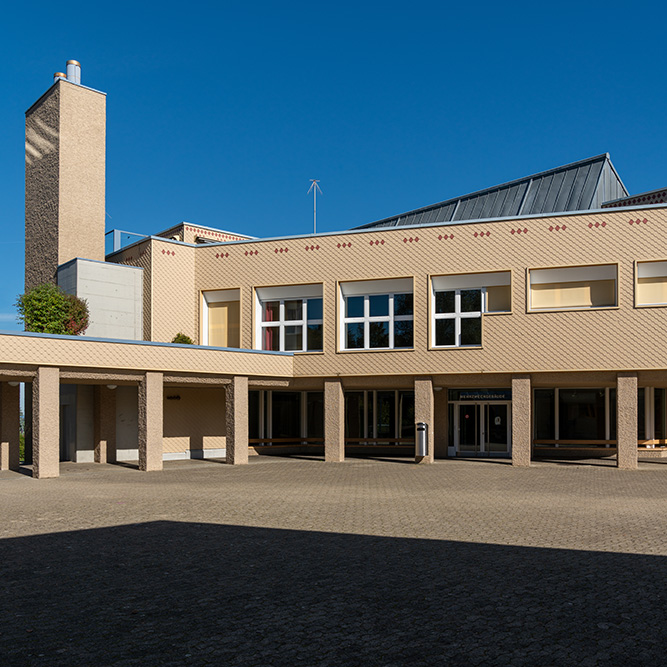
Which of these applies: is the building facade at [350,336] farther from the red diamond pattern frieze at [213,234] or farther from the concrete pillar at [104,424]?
the red diamond pattern frieze at [213,234]

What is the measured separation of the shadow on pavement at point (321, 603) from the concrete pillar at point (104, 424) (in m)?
14.1

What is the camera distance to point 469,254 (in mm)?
23312

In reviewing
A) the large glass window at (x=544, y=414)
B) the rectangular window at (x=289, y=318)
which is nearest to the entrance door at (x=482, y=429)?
the large glass window at (x=544, y=414)

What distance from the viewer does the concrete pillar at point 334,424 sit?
2425 cm

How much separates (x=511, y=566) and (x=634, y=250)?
52.2 ft

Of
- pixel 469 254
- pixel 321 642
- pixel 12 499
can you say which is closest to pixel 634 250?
pixel 469 254

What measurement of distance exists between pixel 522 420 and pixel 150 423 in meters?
10.7

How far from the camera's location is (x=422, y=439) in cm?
2320

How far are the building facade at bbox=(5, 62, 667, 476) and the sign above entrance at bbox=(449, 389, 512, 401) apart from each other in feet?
0.20

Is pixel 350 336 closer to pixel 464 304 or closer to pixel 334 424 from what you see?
pixel 334 424

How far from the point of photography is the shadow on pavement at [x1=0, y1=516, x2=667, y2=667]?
17.5 ft

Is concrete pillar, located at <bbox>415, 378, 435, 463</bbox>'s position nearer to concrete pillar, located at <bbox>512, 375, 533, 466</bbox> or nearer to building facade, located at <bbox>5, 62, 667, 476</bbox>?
building facade, located at <bbox>5, 62, 667, 476</bbox>

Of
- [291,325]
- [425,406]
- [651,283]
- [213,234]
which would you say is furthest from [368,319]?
[213,234]

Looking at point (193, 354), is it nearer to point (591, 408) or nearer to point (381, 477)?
point (381, 477)
